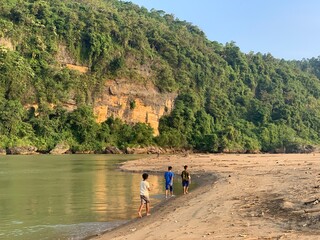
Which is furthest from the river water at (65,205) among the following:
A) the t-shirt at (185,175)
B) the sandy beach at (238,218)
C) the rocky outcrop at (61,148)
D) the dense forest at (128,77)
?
the dense forest at (128,77)

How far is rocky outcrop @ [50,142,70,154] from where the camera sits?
68188 millimetres

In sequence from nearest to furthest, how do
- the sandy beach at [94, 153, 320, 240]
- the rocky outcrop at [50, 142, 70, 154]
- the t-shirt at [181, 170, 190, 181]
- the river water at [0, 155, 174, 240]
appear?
the sandy beach at [94, 153, 320, 240]
the river water at [0, 155, 174, 240]
the t-shirt at [181, 170, 190, 181]
the rocky outcrop at [50, 142, 70, 154]

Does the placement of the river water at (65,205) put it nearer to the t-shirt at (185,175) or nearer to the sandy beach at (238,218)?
the sandy beach at (238,218)

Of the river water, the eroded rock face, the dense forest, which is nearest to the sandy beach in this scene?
the river water

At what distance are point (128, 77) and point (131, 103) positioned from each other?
604 cm

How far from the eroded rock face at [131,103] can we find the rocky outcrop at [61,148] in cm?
1184

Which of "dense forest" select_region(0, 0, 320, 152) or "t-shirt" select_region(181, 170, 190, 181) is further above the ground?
"dense forest" select_region(0, 0, 320, 152)

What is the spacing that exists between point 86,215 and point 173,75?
83.7 meters

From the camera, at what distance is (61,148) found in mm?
69438

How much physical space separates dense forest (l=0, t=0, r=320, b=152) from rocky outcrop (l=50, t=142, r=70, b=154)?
151 cm

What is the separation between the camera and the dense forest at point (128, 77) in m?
73.5

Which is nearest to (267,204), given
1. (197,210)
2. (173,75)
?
(197,210)

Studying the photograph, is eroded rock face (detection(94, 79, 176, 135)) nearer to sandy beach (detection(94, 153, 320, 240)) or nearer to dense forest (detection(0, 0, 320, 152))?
dense forest (detection(0, 0, 320, 152))

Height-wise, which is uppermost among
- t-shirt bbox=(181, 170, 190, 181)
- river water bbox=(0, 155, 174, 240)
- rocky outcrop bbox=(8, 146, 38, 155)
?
rocky outcrop bbox=(8, 146, 38, 155)
